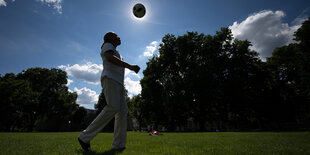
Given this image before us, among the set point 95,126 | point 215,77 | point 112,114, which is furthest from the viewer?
point 215,77

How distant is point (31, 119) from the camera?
3972 cm

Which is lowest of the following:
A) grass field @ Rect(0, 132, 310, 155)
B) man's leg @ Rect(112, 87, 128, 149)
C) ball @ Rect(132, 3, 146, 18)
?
grass field @ Rect(0, 132, 310, 155)

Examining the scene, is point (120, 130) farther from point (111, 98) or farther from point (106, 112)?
point (111, 98)

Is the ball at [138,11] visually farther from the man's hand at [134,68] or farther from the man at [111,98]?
the man's hand at [134,68]

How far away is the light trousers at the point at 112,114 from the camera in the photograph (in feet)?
11.3

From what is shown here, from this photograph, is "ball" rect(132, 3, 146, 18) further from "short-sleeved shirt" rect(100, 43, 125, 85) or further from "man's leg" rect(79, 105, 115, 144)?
"man's leg" rect(79, 105, 115, 144)

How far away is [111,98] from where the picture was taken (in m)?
3.64

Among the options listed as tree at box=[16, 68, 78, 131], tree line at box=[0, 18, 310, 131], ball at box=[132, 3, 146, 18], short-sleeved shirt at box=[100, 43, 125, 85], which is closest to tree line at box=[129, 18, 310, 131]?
tree line at box=[0, 18, 310, 131]

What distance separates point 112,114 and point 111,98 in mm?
378

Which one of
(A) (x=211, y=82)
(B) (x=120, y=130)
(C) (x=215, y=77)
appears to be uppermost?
(C) (x=215, y=77)

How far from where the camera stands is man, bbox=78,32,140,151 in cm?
345

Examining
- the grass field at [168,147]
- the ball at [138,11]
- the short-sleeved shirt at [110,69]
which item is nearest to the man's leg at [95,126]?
the grass field at [168,147]

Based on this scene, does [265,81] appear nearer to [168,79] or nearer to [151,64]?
[168,79]

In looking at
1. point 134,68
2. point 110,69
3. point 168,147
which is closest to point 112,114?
point 110,69
